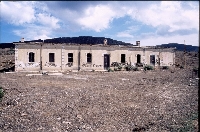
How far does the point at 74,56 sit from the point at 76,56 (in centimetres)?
22

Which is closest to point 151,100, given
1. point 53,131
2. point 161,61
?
point 53,131

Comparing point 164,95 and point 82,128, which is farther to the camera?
point 164,95

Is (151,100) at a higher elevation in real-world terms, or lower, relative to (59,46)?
lower

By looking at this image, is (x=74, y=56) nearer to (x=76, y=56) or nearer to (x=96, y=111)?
(x=76, y=56)

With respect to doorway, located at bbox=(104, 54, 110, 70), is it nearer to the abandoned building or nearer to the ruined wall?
the abandoned building

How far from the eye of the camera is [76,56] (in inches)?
1001

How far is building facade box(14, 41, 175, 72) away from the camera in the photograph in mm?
23594

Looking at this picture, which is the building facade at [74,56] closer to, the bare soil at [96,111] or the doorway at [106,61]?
the doorway at [106,61]

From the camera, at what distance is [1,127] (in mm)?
7051

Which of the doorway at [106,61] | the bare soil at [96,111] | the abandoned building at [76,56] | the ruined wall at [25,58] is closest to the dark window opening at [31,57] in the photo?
the abandoned building at [76,56]

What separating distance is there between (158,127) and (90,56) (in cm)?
1951

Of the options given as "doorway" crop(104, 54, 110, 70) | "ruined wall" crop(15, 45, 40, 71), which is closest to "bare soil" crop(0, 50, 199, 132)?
"ruined wall" crop(15, 45, 40, 71)

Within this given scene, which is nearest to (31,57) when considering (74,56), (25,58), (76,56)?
(25,58)

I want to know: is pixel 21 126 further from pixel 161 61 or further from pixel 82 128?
pixel 161 61
